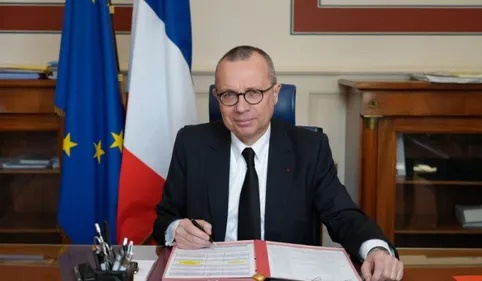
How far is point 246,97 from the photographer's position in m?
1.61

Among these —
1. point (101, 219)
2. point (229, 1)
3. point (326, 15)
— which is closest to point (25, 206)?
point (101, 219)

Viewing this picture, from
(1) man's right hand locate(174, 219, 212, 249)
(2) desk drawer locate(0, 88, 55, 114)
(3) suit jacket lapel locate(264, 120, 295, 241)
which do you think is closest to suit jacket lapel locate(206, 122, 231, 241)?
(3) suit jacket lapel locate(264, 120, 295, 241)

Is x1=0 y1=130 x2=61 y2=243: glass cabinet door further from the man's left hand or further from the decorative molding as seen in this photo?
the man's left hand

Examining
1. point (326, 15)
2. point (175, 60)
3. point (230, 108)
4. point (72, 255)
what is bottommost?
point (72, 255)

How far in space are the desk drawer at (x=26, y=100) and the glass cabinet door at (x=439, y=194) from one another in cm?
166

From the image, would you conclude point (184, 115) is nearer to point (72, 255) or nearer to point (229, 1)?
point (229, 1)

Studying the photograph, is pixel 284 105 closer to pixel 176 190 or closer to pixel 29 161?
pixel 176 190

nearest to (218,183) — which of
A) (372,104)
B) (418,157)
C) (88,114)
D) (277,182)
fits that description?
(277,182)

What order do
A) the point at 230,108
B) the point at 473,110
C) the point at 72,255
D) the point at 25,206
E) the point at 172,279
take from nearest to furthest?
the point at 172,279 → the point at 72,255 → the point at 230,108 → the point at 473,110 → the point at 25,206

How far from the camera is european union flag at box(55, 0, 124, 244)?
2.25m

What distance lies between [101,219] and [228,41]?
114 cm

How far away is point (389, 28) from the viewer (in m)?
2.90

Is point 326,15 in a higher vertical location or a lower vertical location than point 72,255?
higher

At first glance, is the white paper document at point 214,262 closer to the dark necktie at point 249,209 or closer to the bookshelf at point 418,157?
the dark necktie at point 249,209
